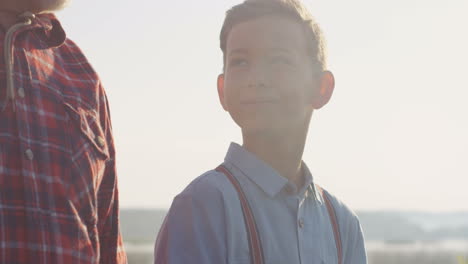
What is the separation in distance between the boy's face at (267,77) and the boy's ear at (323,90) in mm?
39

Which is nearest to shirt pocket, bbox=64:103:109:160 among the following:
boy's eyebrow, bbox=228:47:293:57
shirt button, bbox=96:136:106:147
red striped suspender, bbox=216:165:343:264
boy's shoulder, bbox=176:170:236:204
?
shirt button, bbox=96:136:106:147

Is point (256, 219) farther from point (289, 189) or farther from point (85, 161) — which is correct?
point (85, 161)

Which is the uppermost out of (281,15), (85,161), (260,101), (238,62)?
(281,15)

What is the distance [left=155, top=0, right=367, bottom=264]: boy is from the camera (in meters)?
2.71

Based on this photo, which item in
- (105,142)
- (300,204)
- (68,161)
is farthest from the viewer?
(300,204)

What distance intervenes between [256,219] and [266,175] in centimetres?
19

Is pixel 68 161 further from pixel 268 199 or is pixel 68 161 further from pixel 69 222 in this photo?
pixel 268 199

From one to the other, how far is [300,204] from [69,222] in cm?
92

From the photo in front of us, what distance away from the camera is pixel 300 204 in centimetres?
301

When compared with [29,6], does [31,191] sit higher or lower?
lower

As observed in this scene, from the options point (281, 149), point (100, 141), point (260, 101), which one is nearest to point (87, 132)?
point (100, 141)

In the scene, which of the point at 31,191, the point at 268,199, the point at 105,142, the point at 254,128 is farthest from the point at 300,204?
the point at 31,191

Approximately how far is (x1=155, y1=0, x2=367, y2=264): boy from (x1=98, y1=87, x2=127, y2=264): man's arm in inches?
8.2

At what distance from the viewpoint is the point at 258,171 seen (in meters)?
2.94
